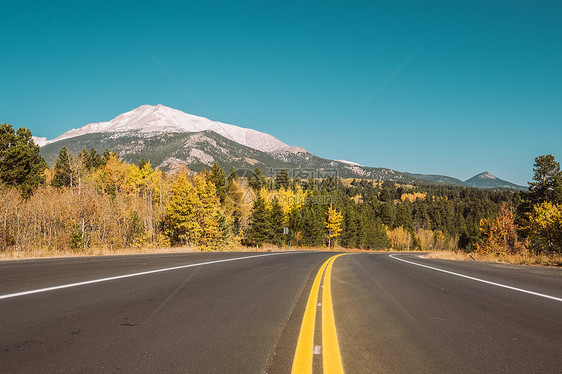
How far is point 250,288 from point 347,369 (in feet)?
14.9

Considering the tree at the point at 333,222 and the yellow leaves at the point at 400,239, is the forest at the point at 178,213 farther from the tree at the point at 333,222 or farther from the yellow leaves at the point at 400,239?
the yellow leaves at the point at 400,239

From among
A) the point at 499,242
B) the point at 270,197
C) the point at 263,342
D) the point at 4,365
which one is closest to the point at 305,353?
the point at 263,342

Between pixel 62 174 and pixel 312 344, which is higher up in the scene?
pixel 62 174

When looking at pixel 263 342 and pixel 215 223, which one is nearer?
pixel 263 342

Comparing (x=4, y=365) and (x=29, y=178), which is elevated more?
(x=29, y=178)

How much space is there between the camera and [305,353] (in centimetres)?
324

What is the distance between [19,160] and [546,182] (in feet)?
224

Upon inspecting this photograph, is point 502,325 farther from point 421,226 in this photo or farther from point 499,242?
point 421,226

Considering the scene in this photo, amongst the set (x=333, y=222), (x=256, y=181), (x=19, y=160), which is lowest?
(x=333, y=222)

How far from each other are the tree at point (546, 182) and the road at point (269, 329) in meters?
49.1

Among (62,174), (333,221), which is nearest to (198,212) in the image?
(333,221)

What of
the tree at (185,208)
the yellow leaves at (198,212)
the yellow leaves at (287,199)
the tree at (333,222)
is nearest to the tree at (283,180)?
A: the yellow leaves at (287,199)

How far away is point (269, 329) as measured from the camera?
4.05 metres

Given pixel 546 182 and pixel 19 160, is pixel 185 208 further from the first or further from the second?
pixel 546 182
